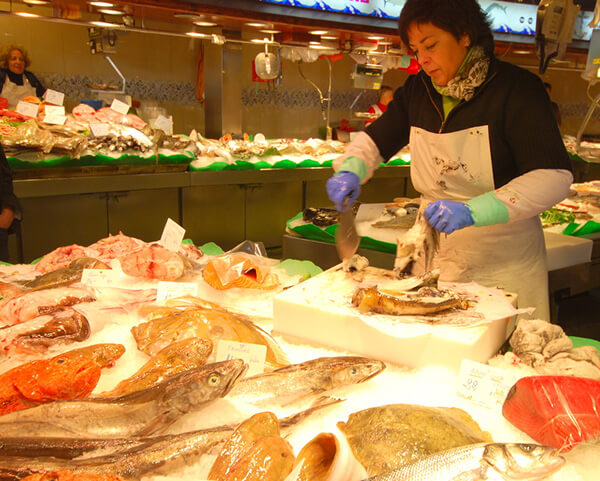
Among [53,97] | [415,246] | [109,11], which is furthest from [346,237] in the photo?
[53,97]

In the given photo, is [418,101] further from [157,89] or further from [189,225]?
[157,89]

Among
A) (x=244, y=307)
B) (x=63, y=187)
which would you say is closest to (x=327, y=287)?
(x=244, y=307)

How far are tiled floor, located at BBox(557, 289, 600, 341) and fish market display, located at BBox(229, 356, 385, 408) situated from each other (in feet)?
10.6

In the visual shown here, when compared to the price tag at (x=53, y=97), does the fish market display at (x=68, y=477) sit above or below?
below

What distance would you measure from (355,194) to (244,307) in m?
0.66

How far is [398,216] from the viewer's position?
12.3 ft

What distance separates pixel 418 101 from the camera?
2.53 metres

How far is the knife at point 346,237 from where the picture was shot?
91.1 inches

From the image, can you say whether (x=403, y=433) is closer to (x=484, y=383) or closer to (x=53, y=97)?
(x=484, y=383)

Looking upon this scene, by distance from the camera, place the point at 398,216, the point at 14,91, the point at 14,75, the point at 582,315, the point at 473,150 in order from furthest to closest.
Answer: the point at 14,75, the point at 14,91, the point at 582,315, the point at 398,216, the point at 473,150

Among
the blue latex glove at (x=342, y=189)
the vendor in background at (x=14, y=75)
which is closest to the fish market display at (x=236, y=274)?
the blue latex glove at (x=342, y=189)

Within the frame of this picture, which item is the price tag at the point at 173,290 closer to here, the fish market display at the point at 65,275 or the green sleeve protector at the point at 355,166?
the fish market display at the point at 65,275

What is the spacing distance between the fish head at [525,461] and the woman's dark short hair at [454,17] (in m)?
1.64

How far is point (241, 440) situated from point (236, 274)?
4.14ft
